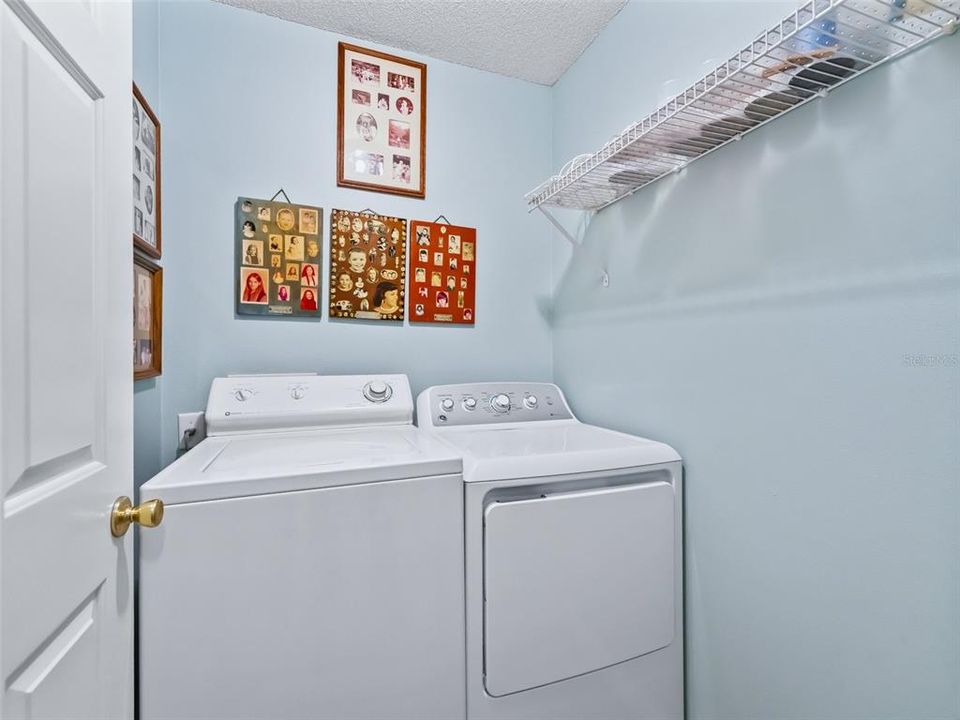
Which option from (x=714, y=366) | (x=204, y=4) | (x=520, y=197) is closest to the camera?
(x=714, y=366)

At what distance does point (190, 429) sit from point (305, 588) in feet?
2.95

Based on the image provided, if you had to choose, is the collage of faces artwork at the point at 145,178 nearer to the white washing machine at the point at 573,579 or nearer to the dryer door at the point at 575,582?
the white washing machine at the point at 573,579

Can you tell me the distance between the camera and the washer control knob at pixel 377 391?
168 centimetres

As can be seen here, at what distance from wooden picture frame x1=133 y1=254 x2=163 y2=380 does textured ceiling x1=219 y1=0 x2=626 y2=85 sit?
1085mm

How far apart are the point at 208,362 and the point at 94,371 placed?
1.03m

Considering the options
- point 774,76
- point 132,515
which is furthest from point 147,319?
point 774,76

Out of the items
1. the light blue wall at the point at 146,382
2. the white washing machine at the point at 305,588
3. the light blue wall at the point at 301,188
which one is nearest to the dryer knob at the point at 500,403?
the light blue wall at the point at 301,188

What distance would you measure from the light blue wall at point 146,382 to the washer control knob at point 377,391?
67 centimetres

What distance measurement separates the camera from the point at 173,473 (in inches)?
38.8

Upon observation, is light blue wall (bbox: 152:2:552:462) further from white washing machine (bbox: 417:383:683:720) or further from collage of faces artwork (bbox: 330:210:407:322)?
white washing machine (bbox: 417:383:683:720)

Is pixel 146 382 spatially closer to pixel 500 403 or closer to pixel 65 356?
pixel 65 356

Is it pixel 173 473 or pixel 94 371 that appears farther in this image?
pixel 173 473

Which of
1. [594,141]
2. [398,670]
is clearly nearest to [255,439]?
[398,670]

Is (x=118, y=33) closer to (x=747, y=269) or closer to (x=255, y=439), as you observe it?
(x=255, y=439)
